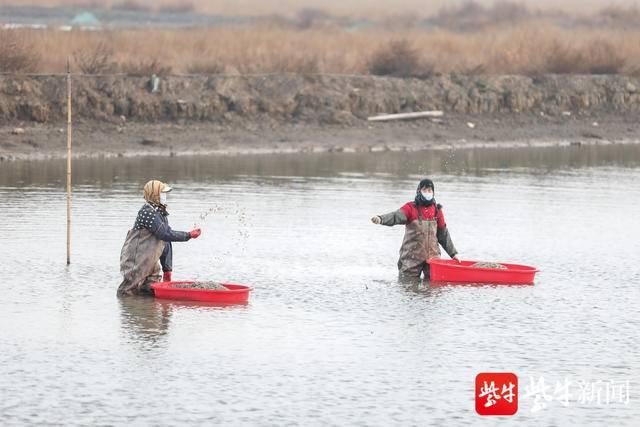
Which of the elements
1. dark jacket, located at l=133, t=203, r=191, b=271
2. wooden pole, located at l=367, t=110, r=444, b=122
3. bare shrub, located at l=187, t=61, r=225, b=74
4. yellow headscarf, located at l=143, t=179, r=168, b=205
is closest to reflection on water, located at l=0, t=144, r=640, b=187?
wooden pole, located at l=367, t=110, r=444, b=122

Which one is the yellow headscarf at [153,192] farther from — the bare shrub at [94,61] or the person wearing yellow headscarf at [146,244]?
the bare shrub at [94,61]

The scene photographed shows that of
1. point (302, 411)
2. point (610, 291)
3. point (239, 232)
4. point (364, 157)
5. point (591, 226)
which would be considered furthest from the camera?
point (364, 157)

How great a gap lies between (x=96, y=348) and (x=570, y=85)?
105 ft

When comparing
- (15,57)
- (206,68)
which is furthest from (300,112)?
(15,57)

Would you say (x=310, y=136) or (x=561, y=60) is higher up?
(x=561, y=60)

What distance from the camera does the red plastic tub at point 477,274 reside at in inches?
736

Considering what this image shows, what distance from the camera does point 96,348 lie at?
48.6 feet

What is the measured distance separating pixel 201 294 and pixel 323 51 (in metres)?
27.3

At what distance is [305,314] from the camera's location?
1664cm

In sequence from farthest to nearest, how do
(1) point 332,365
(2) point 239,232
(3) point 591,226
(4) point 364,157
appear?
(4) point 364,157
(3) point 591,226
(2) point 239,232
(1) point 332,365

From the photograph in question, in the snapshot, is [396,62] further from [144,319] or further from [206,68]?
[144,319]

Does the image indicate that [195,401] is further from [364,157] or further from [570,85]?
[570,85]

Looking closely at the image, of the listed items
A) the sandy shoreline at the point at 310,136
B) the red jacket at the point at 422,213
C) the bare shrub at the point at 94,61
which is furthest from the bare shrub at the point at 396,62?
the red jacket at the point at 422,213

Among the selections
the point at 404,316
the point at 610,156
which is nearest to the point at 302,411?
the point at 404,316
